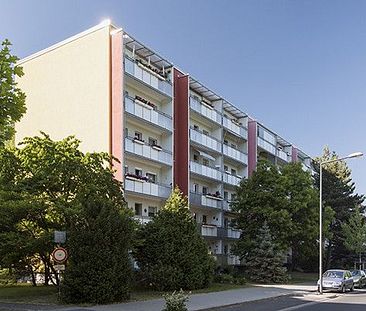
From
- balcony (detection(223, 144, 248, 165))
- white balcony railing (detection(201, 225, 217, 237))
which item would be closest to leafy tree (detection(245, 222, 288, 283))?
white balcony railing (detection(201, 225, 217, 237))

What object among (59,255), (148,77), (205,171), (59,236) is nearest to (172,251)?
(59,236)

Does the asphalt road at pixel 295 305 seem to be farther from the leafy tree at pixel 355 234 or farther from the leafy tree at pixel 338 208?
the leafy tree at pixel 338 208

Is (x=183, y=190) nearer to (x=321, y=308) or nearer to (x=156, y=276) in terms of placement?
(x=156, y=276)

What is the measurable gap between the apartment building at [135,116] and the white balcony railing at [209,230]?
0.29 ft

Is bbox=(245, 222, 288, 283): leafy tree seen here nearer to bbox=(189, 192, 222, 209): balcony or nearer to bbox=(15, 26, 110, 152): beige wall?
bbox=(189, 192, 222, 209): balcony

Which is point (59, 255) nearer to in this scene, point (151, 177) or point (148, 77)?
point (151, 177)

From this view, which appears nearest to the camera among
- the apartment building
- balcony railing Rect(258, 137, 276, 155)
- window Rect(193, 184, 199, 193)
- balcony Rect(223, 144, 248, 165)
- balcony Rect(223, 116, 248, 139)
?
the apartment building

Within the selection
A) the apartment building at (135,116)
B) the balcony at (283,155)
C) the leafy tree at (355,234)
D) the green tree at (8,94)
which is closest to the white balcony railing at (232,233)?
the apartment building at (135,116)

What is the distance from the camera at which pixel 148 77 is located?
1401 inches

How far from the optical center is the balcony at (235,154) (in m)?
47.3

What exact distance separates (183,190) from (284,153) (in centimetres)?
2458

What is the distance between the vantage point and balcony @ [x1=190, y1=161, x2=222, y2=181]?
4097cm

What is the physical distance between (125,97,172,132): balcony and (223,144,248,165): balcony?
10533mm

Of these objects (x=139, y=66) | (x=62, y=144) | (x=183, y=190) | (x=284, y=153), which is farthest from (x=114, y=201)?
(x=284, y=153)
